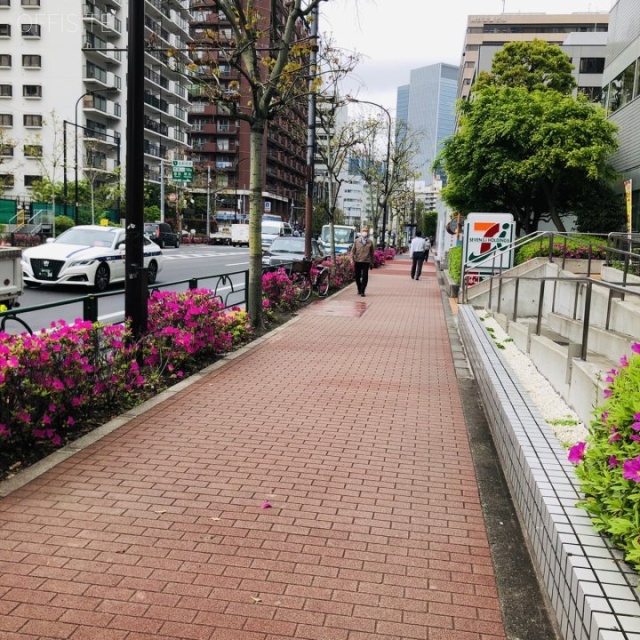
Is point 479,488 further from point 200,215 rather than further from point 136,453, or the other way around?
point 200,215

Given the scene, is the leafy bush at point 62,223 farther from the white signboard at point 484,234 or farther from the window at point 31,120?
the white signboard at point 484,234

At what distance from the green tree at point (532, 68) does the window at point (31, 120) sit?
40742 millimetres

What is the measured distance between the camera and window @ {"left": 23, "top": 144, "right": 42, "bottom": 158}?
50.5 m

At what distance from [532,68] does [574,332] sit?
3095 cm

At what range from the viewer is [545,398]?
222 inches

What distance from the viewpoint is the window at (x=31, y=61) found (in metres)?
57.3

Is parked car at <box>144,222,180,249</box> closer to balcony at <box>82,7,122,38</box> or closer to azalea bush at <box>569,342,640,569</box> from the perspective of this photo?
balcony at <box>82,7,122,38</box>

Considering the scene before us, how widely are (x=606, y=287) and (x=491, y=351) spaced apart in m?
2.54

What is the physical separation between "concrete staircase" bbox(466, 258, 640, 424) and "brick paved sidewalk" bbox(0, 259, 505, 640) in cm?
100

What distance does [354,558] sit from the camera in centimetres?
353

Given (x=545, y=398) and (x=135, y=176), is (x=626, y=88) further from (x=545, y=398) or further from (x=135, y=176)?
(x=135, y=176)

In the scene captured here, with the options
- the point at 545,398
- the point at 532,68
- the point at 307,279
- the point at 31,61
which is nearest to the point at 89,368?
the point at 545,398

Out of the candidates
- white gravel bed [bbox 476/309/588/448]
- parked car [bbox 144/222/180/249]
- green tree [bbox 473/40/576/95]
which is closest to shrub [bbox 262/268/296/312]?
white gravel bed [bbox 476/309/588/448]

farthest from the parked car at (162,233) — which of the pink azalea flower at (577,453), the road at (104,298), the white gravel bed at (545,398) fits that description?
the pink azalea flower at (577,453)
